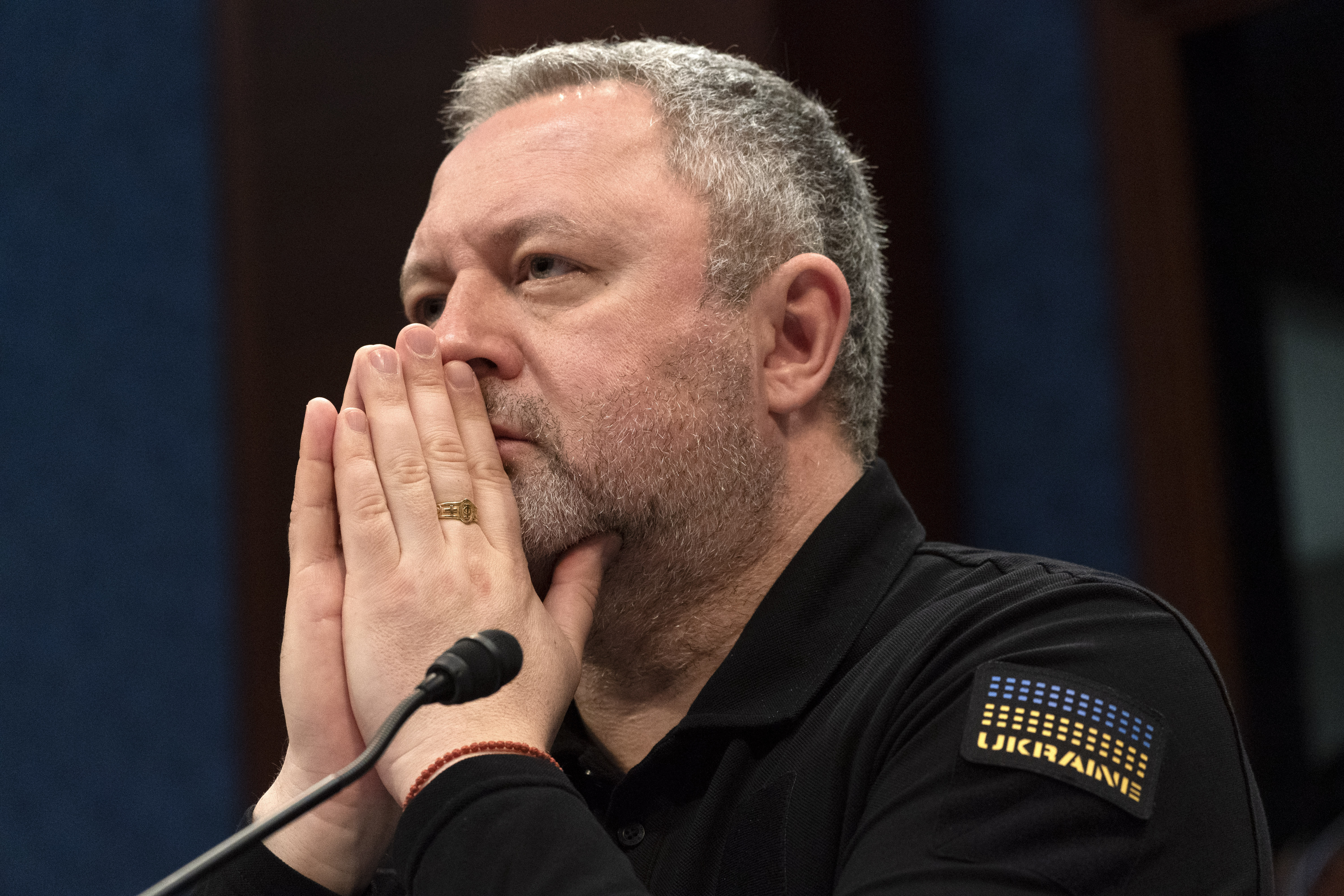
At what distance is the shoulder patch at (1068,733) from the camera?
0.84 metres

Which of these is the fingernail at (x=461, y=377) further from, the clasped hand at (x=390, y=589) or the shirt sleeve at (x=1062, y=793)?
the shirt sleeve at (x=1062, y=793)

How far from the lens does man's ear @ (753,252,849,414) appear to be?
4.18ft

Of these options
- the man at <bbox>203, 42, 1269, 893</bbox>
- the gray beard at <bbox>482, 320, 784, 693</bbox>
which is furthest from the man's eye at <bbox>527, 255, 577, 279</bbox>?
the gray beard at <bbox>482, 320, 784, 693</bbox>

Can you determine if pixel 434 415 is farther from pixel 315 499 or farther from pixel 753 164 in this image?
pixel 753 164

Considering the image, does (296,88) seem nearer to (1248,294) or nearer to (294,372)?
(294,372)

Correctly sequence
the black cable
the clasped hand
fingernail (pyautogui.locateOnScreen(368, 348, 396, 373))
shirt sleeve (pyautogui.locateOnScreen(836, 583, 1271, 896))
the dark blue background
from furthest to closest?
1. the dark blue background
2. fingernail (pyautogui.locateOnScreen(368, 348, 396, 373))
3. the clasped hand
4. shirt sleeve (pyautogui.locateOnScreen(836, 583, 1271, 896))
5. the black cable

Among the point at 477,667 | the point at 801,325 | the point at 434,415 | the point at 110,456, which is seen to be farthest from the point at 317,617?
the point at 110,456

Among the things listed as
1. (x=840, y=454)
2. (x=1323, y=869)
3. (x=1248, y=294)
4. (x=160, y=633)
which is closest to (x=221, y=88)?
(x=160, y=633)

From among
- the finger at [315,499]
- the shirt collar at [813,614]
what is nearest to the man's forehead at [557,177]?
the finger at [315,499]

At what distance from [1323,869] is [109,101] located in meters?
2.40

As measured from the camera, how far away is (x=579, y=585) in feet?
3.70

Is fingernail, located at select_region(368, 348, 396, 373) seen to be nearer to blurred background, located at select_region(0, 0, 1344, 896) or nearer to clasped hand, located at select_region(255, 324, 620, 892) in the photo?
clasped hand, located at select_region(255, 324, 620, 892)

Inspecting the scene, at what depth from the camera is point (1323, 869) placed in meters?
1.92

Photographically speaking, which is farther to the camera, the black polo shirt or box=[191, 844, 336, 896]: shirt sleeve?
box=[191, 844, 336, 896]: shirt sleeve
